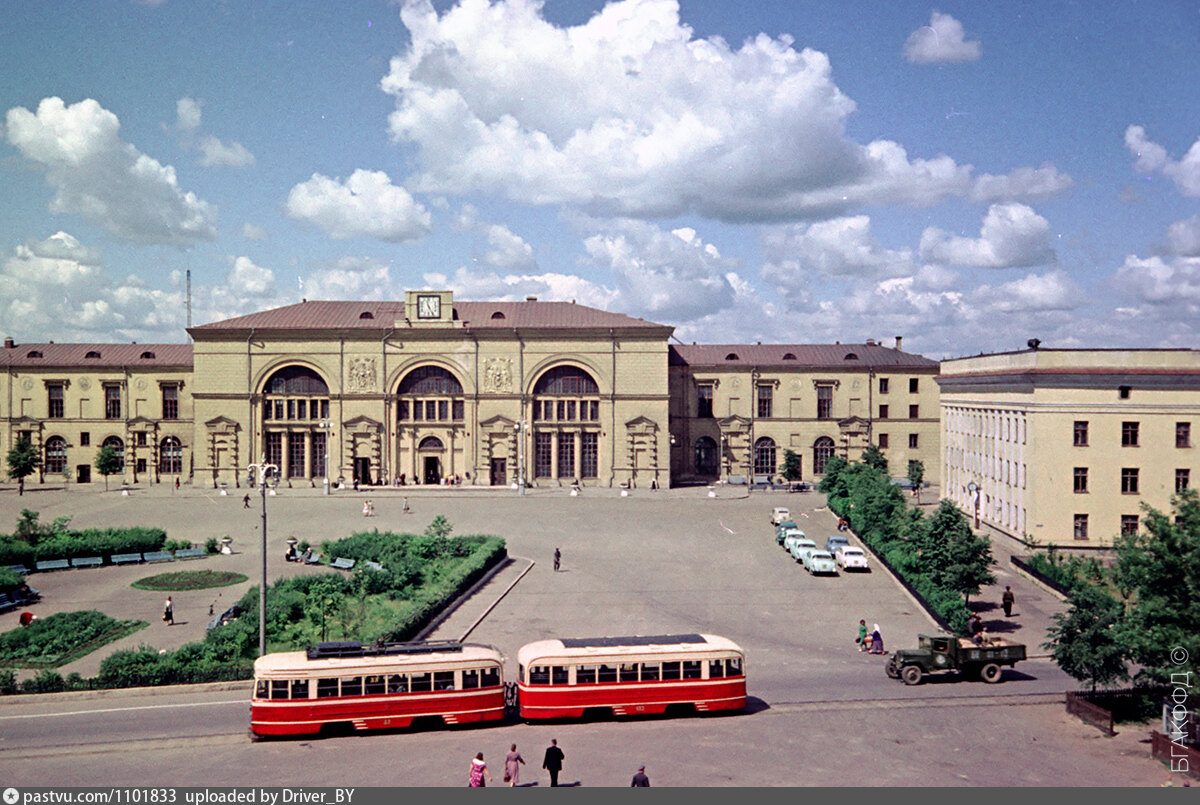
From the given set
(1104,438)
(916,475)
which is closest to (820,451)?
(916,475)

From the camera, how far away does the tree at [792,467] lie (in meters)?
73.8

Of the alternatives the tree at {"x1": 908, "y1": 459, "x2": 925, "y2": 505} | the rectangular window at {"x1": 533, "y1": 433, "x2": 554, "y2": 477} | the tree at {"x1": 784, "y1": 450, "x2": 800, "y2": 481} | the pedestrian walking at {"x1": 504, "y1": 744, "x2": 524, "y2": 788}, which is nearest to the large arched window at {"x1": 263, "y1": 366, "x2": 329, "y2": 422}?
the rectangular window at {"x1": 533, "y1": 433, "x2": 554, "y2": 477}

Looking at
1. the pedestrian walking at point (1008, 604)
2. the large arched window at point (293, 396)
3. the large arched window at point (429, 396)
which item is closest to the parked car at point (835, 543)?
the pedestrian walking at point (1008, 604)

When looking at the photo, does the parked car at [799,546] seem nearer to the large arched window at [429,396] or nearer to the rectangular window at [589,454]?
the rectangular window at [589,454]

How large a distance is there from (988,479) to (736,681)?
37094 millimetres

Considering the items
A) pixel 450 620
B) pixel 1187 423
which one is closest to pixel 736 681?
pixel 450 620

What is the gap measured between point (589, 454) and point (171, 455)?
35.7m

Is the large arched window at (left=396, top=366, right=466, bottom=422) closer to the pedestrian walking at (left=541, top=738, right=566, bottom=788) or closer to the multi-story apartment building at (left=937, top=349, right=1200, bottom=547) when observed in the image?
the multi-story apartment building at (left=937, top=349, right=1200, bottom=547)

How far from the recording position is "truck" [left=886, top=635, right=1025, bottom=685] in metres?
27.2

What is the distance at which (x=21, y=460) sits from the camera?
7088 cm

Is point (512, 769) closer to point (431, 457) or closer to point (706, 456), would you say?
point (431, 457)

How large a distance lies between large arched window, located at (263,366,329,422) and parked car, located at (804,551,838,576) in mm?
44299

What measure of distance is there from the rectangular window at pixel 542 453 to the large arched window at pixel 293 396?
17003mm

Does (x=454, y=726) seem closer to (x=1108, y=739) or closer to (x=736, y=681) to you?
(x=736, y=681)
